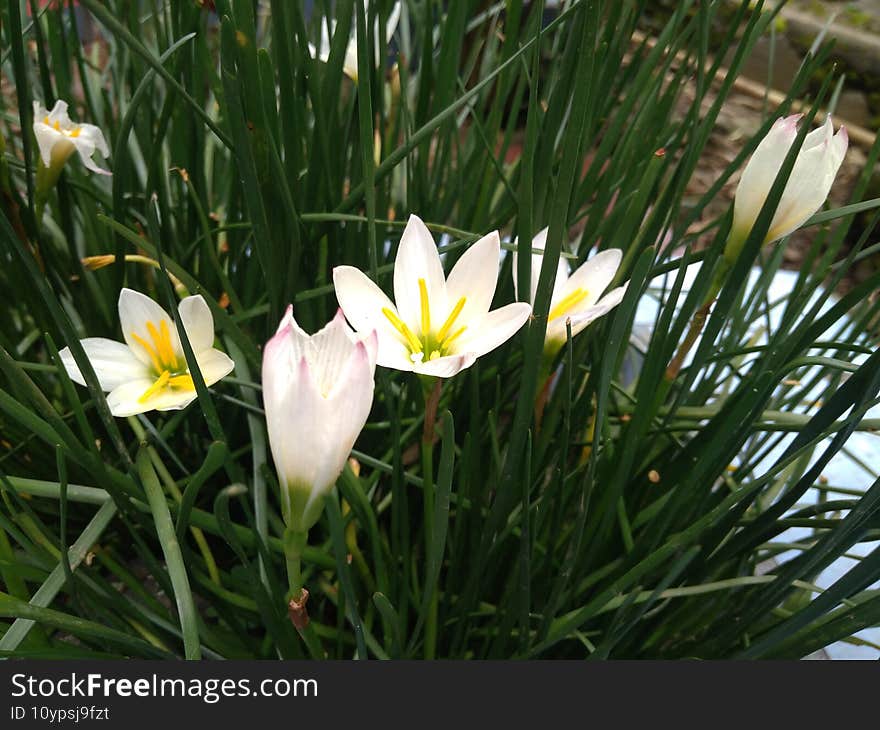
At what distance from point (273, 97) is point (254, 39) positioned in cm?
6

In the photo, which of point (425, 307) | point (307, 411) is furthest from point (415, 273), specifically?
point (307, 411)

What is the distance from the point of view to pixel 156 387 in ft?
1.32

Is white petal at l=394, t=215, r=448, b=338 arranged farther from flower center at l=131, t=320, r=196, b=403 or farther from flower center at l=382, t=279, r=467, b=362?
flower center at l=131, t=320, r=196, b=403

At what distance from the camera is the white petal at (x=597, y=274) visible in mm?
388

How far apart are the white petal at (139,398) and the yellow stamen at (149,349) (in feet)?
0.05

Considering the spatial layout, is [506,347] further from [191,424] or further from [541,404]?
[191,424]

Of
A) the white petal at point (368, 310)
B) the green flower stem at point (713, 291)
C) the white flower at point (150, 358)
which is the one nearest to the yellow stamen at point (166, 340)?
the white flower at point (150, 358)

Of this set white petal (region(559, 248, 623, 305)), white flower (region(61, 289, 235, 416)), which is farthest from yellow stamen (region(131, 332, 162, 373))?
white petal (region(559, 248, 623, 305))

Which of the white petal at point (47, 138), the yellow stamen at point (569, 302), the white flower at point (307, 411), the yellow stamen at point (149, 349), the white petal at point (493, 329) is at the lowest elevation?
the white flower at point (307, 411)

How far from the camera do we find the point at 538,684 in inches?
14.1

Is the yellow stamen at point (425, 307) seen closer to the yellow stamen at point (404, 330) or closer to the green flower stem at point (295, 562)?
the yellow stamen at point (404, 330)

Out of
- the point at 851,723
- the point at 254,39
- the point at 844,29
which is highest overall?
the point at 844,29

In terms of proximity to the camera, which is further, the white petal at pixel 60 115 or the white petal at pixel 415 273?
the white petal at pixel 60 115

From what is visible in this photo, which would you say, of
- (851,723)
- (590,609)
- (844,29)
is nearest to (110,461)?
(590,609)
